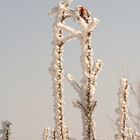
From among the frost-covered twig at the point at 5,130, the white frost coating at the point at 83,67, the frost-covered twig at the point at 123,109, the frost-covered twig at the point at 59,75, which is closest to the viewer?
the white frost coating at the point at 83,67

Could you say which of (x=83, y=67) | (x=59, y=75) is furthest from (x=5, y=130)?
(x=83, y=67)

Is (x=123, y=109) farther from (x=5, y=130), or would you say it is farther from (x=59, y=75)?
(x=5, y=130)

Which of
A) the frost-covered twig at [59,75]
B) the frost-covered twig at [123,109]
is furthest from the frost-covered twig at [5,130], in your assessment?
the frost-covered twig at [123,109]

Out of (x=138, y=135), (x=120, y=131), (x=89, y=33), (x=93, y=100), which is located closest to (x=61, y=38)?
(x=89, y=33)

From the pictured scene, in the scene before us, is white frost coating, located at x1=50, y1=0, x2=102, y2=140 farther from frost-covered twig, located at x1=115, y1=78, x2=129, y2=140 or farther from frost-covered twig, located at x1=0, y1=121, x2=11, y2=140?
frost-covered twig, located at x1=0, y1=121, x2=11, y2=140

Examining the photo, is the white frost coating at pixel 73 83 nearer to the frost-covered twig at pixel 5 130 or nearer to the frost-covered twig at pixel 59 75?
the frost-covered twig at pixel 59 75

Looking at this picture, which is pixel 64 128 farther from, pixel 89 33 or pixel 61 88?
pixel 89 33

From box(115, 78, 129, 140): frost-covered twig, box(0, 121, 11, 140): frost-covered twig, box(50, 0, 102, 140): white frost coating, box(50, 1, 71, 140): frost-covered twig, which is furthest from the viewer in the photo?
box(0, 121, 11, 140): frost-covered twig

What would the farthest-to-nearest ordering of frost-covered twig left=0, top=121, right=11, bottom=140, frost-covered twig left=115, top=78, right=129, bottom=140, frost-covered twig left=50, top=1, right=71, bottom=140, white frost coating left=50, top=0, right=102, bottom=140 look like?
frost-covered twig left=0, top=121, right=11, bottom=140
frost-covered twig left=115, top=78, right=129, bottom=140
frost-covered twig left=50, top=1, right=71, bottom=140
white frost coating left=50, top=0, right=102, bottom=140

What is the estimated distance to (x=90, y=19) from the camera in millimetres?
7781

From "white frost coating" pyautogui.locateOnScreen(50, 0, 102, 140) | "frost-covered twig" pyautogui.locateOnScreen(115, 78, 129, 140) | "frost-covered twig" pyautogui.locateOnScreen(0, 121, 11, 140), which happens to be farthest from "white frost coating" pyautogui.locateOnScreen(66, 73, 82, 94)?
"frost-covered twig" pyautogui.locateOnScreen(0, 121, 11, 140)

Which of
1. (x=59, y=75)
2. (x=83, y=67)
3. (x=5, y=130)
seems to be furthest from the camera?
(x=5, y=130)

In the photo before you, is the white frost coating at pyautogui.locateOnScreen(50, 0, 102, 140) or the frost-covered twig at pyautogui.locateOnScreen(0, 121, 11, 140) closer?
the white frost coating at pyautogui.locateOnScreen(50, 0, 102, 140)

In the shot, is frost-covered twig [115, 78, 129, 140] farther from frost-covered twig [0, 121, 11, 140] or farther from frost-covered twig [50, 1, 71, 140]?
frost-covered twig [0, 121, 11, 140]
